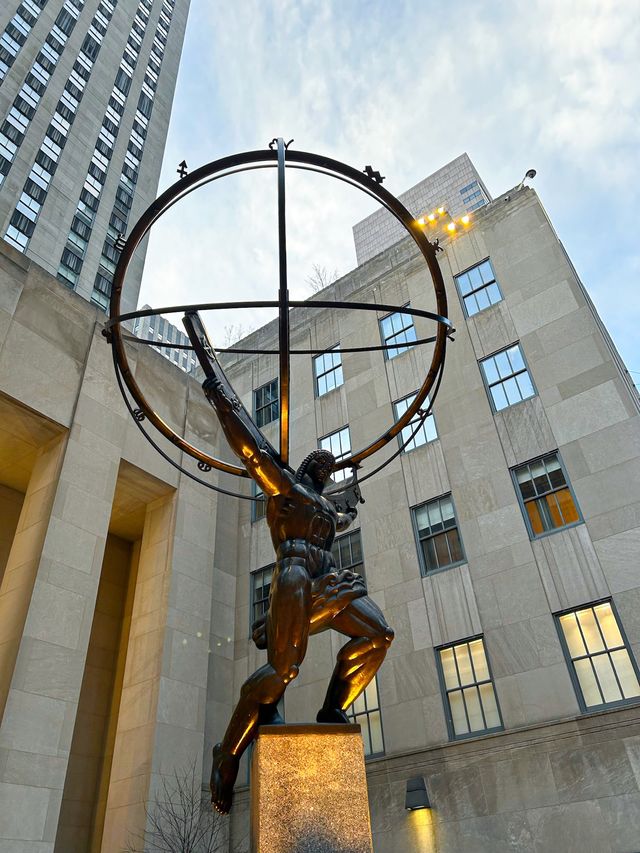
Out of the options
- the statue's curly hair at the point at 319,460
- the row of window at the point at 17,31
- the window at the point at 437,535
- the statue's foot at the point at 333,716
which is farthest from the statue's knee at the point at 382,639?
the row of window at the point at 17,31

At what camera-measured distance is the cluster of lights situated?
795 inches

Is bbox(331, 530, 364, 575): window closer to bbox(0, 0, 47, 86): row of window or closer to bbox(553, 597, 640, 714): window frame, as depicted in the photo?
bbox(553, 597, 640, 714): window frame

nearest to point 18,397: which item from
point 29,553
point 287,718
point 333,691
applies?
point 29,553

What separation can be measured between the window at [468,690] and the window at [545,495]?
3.17m

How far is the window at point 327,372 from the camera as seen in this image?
21.6 m

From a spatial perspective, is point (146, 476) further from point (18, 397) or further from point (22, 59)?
point (22, 59)

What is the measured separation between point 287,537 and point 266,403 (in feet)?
58.2

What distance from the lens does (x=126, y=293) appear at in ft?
157

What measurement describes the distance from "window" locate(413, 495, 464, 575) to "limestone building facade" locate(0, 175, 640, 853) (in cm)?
7

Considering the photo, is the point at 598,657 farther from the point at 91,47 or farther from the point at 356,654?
the point at 91,47

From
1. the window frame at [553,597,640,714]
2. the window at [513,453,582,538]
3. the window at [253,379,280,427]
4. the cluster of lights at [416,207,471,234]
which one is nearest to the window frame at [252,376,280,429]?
the window at [253,379,280,427]

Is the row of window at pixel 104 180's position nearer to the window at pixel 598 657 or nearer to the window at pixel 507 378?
the window at pixel 507 378

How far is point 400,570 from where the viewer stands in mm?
16234

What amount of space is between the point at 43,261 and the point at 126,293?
6.74m
